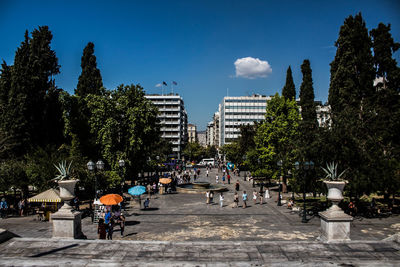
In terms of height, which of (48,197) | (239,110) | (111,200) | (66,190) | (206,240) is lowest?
(206,240)

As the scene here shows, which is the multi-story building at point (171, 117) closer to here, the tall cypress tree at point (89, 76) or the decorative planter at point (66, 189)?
the tall cypress tree at point (89, 76)

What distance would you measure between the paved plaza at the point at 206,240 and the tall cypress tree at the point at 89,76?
22.5 meters

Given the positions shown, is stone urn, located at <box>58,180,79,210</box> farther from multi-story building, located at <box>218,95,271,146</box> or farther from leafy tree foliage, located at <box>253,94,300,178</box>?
multi-story building, located at <box>218,95,271,146</box>

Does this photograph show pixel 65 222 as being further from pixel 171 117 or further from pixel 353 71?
pixel 171 117

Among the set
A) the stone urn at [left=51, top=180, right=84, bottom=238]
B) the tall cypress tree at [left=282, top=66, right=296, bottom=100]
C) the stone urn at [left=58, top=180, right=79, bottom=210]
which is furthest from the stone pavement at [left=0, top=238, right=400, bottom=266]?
the tall cypress tree at [left=282, top=66, right=296, bottom=100]

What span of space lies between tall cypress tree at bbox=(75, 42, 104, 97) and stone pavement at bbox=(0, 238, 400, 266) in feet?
111

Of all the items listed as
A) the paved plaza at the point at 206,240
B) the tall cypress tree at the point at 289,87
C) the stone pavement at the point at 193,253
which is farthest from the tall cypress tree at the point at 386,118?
the tall cypress tree at the point at 289,87

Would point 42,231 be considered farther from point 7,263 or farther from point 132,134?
point 132,134

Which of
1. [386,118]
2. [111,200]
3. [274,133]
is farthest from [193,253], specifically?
[274,133]

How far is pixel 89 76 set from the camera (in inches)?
1674

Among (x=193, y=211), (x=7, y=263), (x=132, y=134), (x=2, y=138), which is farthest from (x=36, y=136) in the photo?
(x=7, y=263)

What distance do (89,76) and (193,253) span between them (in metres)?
38.9

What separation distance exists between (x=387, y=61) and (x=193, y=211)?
2848cm

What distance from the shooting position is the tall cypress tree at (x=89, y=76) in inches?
1649
